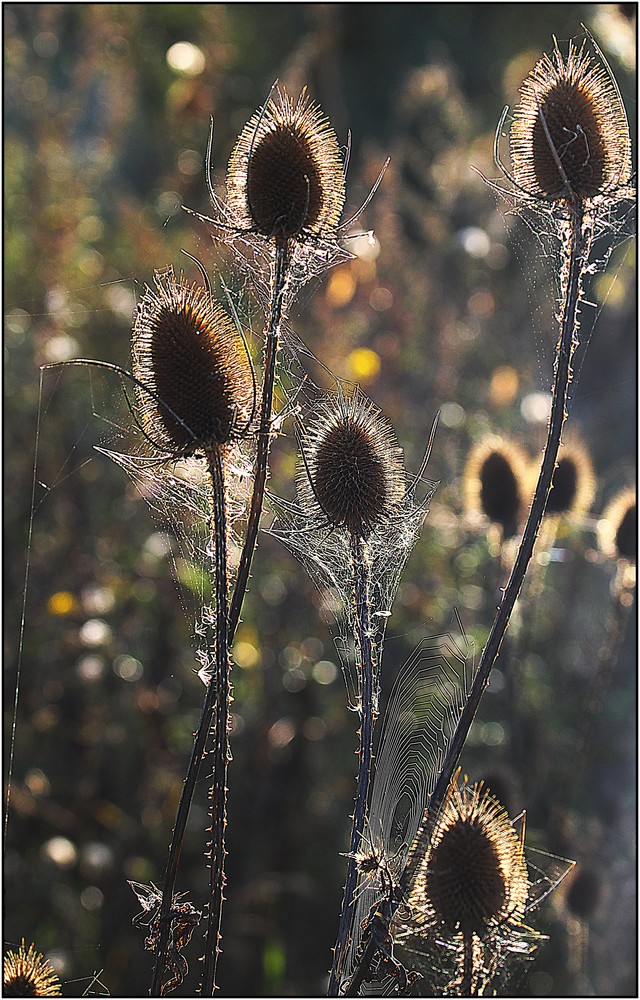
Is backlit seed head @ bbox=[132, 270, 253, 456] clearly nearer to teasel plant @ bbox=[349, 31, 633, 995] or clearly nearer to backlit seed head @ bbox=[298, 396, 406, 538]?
backlit seed head @ bbox=[298, 396, 406, 538]

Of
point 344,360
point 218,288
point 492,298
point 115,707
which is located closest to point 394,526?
point 218,288

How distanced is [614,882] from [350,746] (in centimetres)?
77

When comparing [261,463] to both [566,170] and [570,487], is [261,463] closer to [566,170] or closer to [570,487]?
[566,170]

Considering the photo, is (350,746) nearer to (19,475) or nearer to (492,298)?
(19,475)

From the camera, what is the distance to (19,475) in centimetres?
235

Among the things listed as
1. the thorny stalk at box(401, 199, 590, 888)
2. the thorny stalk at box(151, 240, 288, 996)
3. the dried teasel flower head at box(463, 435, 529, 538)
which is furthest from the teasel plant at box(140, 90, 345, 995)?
the dried teasel flower head at box(463, 435, 529, 538)

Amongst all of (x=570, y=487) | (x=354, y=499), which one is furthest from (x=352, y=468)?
(x=570, y=487)

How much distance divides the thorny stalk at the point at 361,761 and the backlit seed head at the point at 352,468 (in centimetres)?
7

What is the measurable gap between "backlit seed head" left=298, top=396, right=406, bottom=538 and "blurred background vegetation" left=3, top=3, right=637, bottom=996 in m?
0.27

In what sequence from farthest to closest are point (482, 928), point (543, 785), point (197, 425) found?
point (543, 785) → point (197, 425) → point (482, 928)

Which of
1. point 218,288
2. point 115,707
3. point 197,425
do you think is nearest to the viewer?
point 197,425

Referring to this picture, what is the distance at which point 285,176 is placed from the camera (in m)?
0.89

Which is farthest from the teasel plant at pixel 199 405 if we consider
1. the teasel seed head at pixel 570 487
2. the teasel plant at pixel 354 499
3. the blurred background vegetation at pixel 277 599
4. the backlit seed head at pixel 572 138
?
the teasel seed head at pixel 570 487

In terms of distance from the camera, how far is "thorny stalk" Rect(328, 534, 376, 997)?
2.69ft
